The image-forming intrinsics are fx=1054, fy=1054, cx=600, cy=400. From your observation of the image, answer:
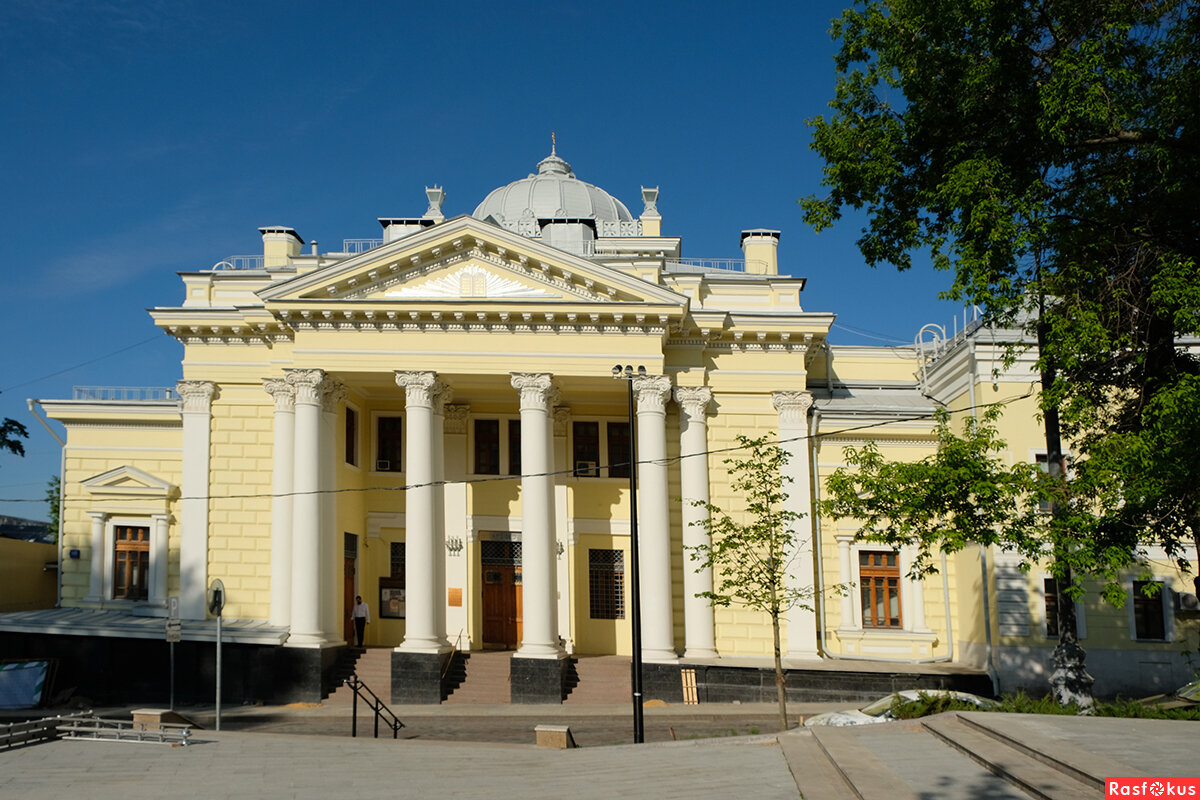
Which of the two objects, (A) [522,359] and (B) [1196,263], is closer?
(B) [1196,263]

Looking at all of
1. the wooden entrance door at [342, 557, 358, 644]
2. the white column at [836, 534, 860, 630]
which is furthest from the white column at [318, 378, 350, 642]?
the white column at [836, 534, 860, 630]

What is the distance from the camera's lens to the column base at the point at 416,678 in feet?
73.8

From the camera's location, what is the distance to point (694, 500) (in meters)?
25.3

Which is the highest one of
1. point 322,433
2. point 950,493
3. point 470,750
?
point 322,433

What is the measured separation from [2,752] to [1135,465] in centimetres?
1586

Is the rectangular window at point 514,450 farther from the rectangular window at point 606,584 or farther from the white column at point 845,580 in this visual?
the white column at point 845,580

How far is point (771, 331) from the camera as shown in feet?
84.8

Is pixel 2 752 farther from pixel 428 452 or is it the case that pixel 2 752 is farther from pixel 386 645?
pixel 386 645

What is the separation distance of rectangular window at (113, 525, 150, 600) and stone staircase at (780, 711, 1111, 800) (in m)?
19.6

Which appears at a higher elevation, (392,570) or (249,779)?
(392,570)

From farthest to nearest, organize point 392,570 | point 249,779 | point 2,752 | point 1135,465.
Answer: point 392,570 → point 2,752 → point 1135,465 → point 249,779

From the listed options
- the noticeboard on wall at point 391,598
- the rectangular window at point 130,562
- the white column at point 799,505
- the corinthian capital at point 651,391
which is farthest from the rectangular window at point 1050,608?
the rectangular window at point 130,562

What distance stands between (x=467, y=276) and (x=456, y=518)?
6.57m

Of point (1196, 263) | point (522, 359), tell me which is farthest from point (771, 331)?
point (1196, 263)
